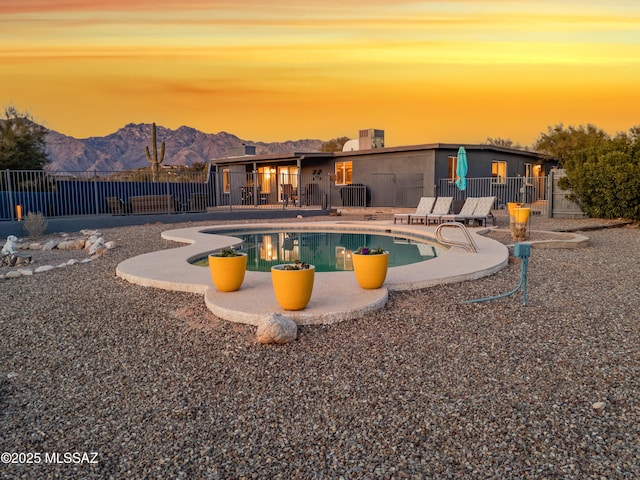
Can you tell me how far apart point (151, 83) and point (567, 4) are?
26601mm

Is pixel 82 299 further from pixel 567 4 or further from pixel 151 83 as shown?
pixel 151 83

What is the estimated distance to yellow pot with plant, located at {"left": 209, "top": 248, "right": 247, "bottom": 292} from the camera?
16.8ft

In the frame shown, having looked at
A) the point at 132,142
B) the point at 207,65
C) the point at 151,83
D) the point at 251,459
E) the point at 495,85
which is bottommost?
the point at 251,459

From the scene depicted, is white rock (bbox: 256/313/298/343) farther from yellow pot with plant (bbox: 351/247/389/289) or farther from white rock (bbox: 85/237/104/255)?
white rock (bbox: 85/237/104/255)

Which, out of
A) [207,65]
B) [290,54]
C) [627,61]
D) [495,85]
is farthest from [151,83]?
[627,61]

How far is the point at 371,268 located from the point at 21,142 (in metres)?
21.3

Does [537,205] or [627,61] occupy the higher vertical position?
[627,61]

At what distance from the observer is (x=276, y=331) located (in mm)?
3947

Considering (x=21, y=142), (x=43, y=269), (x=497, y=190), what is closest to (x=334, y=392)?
(x=43, y=269)

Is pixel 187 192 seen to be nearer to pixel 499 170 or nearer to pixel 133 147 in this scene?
pixel 499 170

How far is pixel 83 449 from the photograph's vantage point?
8.50 ft

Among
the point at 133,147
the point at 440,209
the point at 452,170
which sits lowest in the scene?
the point at 440,209

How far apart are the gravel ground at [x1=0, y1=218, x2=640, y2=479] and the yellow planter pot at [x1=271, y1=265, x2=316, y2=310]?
0.33 metres

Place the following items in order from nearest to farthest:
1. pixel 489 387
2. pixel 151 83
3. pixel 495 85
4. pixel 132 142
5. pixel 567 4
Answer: pixel 489 387, pixel 567 4, pixel 495 85, pixel 151 83, pixel 132 142
